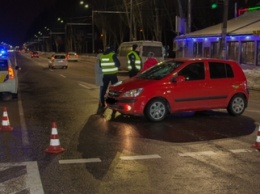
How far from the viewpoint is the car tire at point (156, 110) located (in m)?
10.8

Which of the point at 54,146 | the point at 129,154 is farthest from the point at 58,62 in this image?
the point at 129,154

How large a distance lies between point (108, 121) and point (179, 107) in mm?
1739

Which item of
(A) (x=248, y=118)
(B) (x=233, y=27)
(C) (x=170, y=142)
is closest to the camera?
(C) (x=170, y=142)

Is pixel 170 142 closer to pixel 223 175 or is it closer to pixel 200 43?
pixel 223 175

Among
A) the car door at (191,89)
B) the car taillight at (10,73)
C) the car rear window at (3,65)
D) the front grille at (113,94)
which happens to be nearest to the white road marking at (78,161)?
the front grille at (113,94)

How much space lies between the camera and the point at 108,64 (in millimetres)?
13375

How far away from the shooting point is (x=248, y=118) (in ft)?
38.3

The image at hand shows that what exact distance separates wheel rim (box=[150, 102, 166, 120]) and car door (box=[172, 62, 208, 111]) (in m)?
0.31

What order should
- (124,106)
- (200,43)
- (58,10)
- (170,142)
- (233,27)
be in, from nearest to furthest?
1. (170,142)
2. (124,106)
3. (233,27)
4. (200,43)
5. (58,10)

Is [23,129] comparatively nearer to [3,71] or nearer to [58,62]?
[3,71]

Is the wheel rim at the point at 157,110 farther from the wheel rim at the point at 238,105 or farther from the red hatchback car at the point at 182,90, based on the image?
the wheel rim at the point at 238,105

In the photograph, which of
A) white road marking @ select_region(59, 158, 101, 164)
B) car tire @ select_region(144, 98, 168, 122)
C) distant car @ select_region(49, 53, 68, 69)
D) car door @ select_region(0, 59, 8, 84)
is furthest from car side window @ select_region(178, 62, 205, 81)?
distant car @ select_region(49, 53, 68, 69)

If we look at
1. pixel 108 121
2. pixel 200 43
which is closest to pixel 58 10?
pixel 200 43

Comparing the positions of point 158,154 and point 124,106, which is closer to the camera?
point 158,154
